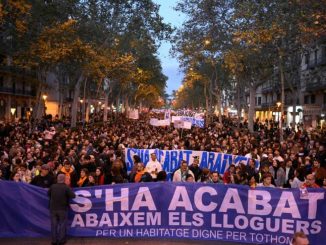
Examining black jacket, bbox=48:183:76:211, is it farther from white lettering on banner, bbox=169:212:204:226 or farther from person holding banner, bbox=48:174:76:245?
white lettering on banner, bbox=169:212:204:226

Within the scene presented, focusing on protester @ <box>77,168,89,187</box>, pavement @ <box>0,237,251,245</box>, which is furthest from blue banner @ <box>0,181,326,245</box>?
protester @ <box>77,168,89,187</box>

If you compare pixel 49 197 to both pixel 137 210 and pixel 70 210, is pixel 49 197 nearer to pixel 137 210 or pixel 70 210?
pixel 70 210

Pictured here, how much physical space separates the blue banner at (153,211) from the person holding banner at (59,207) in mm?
468

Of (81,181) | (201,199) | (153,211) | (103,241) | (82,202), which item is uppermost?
(81,181)

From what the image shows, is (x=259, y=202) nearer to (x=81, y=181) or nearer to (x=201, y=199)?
(x=201, y=199)

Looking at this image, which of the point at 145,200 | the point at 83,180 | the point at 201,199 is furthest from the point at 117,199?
the point at 201,199

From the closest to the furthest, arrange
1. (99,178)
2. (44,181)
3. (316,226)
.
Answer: (316,226) → (44,181) → (99,178)

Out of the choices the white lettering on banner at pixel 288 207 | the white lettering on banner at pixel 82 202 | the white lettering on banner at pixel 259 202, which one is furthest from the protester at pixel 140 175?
the white lettering on banner at pixel 288 207

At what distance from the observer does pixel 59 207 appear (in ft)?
29.5

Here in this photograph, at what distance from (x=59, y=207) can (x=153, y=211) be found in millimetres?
1837

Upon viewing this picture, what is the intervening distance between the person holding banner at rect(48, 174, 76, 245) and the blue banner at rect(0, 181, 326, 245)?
1.54 feet

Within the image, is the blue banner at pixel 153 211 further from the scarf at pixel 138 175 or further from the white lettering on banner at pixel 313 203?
the scarf at pixel 138 175

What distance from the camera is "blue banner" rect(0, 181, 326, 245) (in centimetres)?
942

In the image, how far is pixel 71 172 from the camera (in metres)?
11.7
